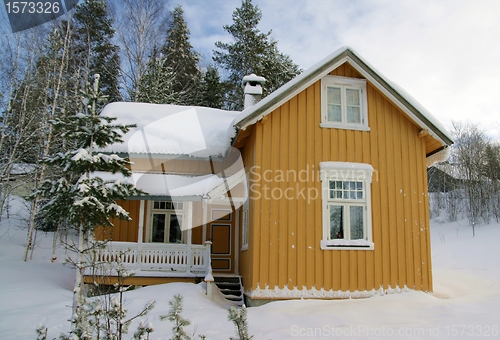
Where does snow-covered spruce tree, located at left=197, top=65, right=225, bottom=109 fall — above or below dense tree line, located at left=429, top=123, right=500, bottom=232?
above

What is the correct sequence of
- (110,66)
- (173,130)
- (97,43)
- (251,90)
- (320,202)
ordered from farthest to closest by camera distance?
1. (97,43)
2. (110,66)
3. (251,90)
4. (173,130)
5. (320,202)

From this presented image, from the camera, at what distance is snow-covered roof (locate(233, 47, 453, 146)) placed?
913 cm

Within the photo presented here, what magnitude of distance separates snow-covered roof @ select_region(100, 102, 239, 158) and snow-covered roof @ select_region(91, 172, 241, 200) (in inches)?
30.0

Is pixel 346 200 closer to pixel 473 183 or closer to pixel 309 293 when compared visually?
pixel 309 293

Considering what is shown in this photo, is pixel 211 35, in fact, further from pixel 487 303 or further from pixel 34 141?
pixel 487 303

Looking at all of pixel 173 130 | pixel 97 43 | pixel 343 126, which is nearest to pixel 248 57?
pixel 97 43

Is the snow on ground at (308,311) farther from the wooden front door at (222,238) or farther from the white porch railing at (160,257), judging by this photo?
the wooden front door at (222,238)

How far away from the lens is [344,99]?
10.0 m

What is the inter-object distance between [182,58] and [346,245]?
22.2 metres

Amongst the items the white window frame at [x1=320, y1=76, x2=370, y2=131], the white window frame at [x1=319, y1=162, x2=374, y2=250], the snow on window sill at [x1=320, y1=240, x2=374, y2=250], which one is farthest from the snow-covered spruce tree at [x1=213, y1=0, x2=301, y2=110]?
the snow on window sill at [x1=320, y1=240, x2=374, y2=250]

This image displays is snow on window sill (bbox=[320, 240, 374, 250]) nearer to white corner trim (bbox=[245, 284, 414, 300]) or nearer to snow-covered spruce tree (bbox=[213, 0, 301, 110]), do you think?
white corner trim (bbox=[245, 284, 414, 300])

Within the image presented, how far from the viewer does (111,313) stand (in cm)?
372

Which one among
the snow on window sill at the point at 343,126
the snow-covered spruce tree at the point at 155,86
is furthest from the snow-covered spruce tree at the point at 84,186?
the snow-covered spruce tree at the point at 155,86

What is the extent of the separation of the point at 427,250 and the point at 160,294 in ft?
20.7
